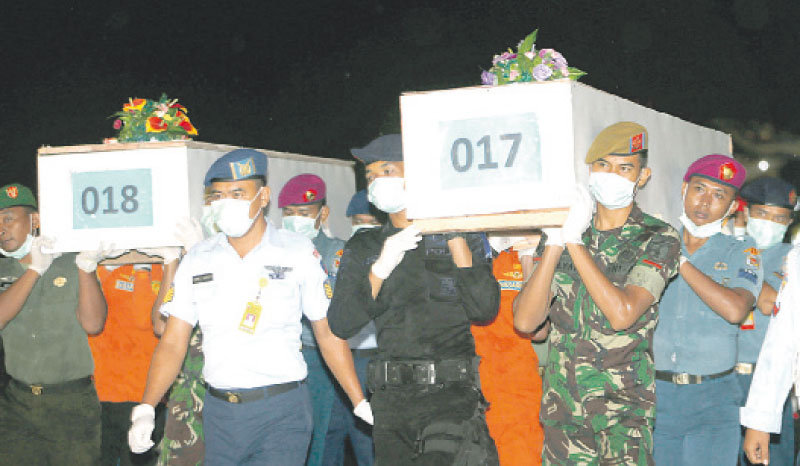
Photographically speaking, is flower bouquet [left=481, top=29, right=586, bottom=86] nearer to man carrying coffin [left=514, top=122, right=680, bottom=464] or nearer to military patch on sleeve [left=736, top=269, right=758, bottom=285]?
man carrying coffin [left=514, top=122, right=680, bottom=464]

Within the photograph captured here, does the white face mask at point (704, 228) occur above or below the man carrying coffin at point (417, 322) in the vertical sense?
above

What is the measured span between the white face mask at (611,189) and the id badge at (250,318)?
1.47m

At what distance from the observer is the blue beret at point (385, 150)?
3594 millimetres

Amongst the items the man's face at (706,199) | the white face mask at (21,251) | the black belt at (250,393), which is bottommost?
the black belt at (250,393)

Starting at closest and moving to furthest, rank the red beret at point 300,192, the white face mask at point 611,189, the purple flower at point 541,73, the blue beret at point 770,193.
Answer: the white face mask at point 611,189 → the purple flower at point 541,73 → the blue beret at point 770,193 → the red beret at point 300,192

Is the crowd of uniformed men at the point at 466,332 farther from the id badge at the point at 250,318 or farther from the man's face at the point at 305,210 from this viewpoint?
the man's face at the point at 305,210

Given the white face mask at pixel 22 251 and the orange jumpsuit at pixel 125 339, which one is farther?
the orange jumpsuit at pixel 125 339

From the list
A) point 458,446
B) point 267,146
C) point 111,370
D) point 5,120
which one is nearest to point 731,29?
point 267,146

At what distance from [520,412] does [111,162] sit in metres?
2.63

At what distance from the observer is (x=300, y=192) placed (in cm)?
570

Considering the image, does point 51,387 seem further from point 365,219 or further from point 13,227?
point 365,219

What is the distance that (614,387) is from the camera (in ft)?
10.7

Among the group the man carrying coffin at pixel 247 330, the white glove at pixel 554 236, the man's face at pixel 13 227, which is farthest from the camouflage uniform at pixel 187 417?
the white glove at pixel 554 236

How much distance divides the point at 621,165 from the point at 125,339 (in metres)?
3.44
